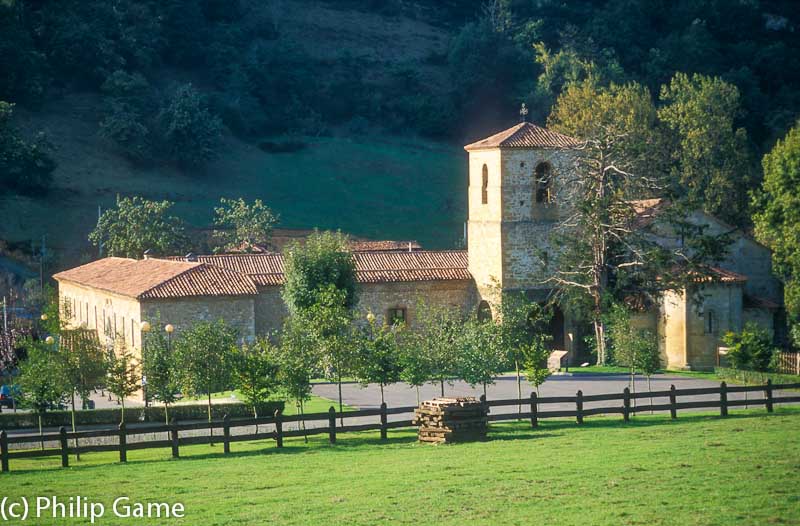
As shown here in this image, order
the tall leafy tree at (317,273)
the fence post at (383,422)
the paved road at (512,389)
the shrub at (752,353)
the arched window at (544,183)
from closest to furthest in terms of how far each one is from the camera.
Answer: the fence post at (383,422)
the paved road at (512,389)
the shrub at (752,353)
the tall leafy tree at (317,273)
the arched window at (544,183)

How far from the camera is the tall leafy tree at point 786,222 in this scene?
5212cm

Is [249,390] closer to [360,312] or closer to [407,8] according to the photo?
[360,312]

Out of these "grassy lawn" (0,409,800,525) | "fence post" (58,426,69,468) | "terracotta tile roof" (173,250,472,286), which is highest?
"terracotta tile roof" (173,250,472,286)

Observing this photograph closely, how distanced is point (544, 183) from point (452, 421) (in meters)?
22.6

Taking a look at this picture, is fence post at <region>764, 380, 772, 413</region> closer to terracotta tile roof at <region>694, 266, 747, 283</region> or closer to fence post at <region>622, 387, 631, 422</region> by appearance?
fence post at <region>622, 387, 631, 422</region>

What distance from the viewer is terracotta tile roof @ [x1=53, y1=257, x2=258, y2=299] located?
45656 mm

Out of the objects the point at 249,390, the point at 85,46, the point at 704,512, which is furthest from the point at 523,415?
the point at 85,46

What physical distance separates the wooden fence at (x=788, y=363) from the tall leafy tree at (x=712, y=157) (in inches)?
993

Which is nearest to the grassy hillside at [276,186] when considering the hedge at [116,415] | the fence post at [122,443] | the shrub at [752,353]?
the hedge at [116,415]

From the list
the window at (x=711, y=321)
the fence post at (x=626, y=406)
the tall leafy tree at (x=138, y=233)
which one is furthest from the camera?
the tall leafy tree at (x=138, y=233)

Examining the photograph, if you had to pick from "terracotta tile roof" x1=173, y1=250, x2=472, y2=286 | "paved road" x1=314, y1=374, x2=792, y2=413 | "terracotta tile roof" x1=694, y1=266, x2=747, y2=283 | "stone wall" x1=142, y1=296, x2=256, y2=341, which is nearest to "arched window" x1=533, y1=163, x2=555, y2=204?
"terracotta tile roof" x1=173, y1=250, x2=472, y2=286

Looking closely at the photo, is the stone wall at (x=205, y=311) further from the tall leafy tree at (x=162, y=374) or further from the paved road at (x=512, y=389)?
the tall leafy tree at (x=162, y=374)

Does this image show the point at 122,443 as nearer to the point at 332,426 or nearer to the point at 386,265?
the point at 332,426

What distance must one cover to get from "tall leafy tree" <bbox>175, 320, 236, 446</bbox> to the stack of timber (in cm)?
595
